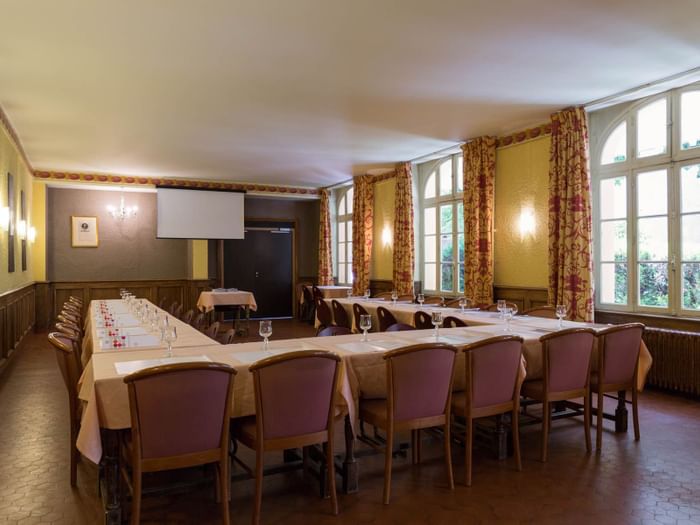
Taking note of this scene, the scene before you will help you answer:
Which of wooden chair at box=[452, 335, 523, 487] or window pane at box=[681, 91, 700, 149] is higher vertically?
window pane at box=[681, 91, 700, 149]

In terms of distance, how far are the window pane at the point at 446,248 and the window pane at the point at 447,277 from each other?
0.44ft

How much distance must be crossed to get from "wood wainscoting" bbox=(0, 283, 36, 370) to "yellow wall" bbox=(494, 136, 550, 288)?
6.82 m

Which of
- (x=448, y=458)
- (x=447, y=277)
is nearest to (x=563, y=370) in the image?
(x=448, y=458)

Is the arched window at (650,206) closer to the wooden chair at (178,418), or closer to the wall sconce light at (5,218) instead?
the wooden chair at (178,418)

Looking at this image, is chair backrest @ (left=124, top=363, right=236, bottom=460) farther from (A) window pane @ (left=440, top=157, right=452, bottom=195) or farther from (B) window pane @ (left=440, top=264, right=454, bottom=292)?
(A) window pane @ (left=440, top=157, right=452, bottom=195)

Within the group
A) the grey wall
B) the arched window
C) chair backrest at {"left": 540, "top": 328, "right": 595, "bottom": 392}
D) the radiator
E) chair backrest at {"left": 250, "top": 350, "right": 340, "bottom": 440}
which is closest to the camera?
chair backrest at {"left": 250, "top": 350, "right": 340, "bottom": 440}

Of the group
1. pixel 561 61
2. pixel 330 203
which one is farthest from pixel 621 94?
pixel 330 203

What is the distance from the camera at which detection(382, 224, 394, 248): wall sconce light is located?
36.1 feet

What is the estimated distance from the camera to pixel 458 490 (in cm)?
320

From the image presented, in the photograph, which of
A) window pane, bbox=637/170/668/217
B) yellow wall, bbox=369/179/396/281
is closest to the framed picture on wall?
yellow wall, bbox=369/179/396/281

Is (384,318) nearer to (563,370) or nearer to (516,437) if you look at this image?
(563,370)

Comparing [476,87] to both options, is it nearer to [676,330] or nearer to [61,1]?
[676,330]

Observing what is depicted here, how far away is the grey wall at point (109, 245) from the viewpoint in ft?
39.2

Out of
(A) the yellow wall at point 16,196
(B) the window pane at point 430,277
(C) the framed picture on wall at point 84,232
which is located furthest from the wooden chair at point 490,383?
(C) the framed picture on wall at point 84,232
